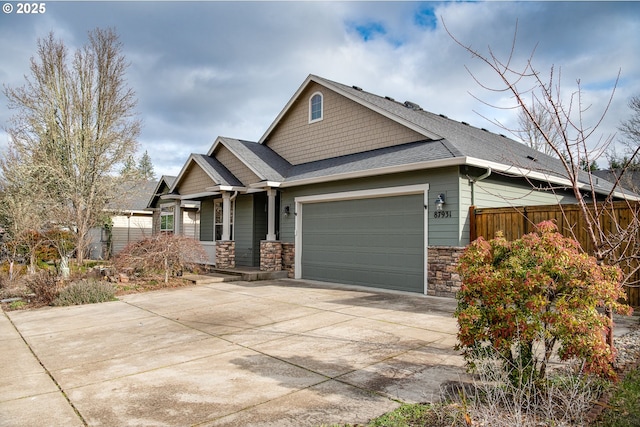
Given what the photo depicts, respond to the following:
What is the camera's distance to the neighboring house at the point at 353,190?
9430mm

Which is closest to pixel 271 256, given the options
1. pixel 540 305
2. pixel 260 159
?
pixel 260 159

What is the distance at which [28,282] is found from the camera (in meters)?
10.0

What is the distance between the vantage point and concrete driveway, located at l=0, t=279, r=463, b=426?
11.5ft

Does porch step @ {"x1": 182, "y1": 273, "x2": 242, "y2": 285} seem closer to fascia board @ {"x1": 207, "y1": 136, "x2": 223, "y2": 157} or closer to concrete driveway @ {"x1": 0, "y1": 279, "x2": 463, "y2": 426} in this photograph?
concrete driveway @ {"x1": 0, "y1": 279, "x2": 463, "y2": 426}

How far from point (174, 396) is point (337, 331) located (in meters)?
2.92

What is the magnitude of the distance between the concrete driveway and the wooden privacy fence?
2.13 metres

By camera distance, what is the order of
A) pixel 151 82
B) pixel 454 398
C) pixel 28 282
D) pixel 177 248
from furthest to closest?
pixel 151 82, pixel 177 248, pixel 28 282, pixel 454 398

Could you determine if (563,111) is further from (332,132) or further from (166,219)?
(166,219)

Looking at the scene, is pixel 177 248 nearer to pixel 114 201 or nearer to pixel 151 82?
pixel 114 201

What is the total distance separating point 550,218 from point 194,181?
13.0 meters

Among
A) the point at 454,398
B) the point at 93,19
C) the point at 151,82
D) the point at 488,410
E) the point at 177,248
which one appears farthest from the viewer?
the point at 151,82

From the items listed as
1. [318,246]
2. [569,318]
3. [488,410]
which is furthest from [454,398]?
[318,246]

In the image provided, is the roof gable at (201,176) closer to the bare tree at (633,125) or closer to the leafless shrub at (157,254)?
the leafless shrub at (157,254)

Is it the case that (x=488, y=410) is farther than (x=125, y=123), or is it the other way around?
(x=125, y=123)
